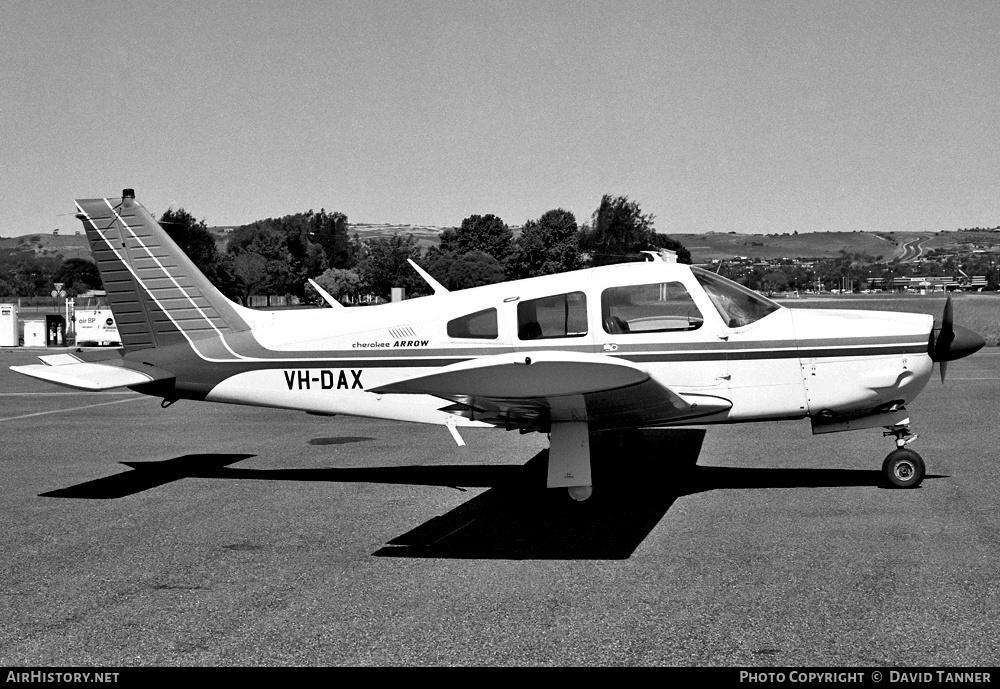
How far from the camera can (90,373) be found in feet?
31.2

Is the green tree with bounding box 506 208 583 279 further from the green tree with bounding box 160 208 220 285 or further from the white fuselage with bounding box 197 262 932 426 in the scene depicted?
the white fuselage with bounding box 197 262 932 426

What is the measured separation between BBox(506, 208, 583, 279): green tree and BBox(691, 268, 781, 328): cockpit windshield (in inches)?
3168

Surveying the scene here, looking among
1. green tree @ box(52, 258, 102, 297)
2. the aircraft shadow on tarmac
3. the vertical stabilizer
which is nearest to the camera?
the aircraft shadow on tarmac

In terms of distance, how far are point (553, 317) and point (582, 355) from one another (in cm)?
141

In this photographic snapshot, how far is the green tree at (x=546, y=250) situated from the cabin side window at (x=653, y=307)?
80.7 metres

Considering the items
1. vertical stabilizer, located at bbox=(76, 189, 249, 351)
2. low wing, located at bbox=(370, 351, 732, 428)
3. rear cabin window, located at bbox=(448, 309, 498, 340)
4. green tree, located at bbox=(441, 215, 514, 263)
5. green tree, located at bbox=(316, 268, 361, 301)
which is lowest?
low wing, located at bbox=(370, 351, 732, 428)

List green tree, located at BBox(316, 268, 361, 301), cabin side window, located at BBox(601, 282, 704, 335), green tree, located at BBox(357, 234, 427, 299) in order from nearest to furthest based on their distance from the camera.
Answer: cabin side window, located at BBox(601, 282, 704, 335), green tree, located at BBox(357, 234, 427, 299), green tree, located at BBox(316, 268, 361, 301)

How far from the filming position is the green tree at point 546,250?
9500 cm

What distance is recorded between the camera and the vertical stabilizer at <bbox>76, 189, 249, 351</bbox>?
10.3 m

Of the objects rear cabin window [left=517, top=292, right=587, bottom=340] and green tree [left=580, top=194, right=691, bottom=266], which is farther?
green tree [left=580, top=194, right=691, bottom=266]

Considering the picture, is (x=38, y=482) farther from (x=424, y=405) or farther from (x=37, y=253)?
(x=37, y=253)

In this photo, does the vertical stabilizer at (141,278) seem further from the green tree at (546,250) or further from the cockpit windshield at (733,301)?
the green tree at (546,250)


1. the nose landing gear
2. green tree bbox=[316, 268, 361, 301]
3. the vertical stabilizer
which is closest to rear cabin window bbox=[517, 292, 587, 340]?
the nose landing gear
